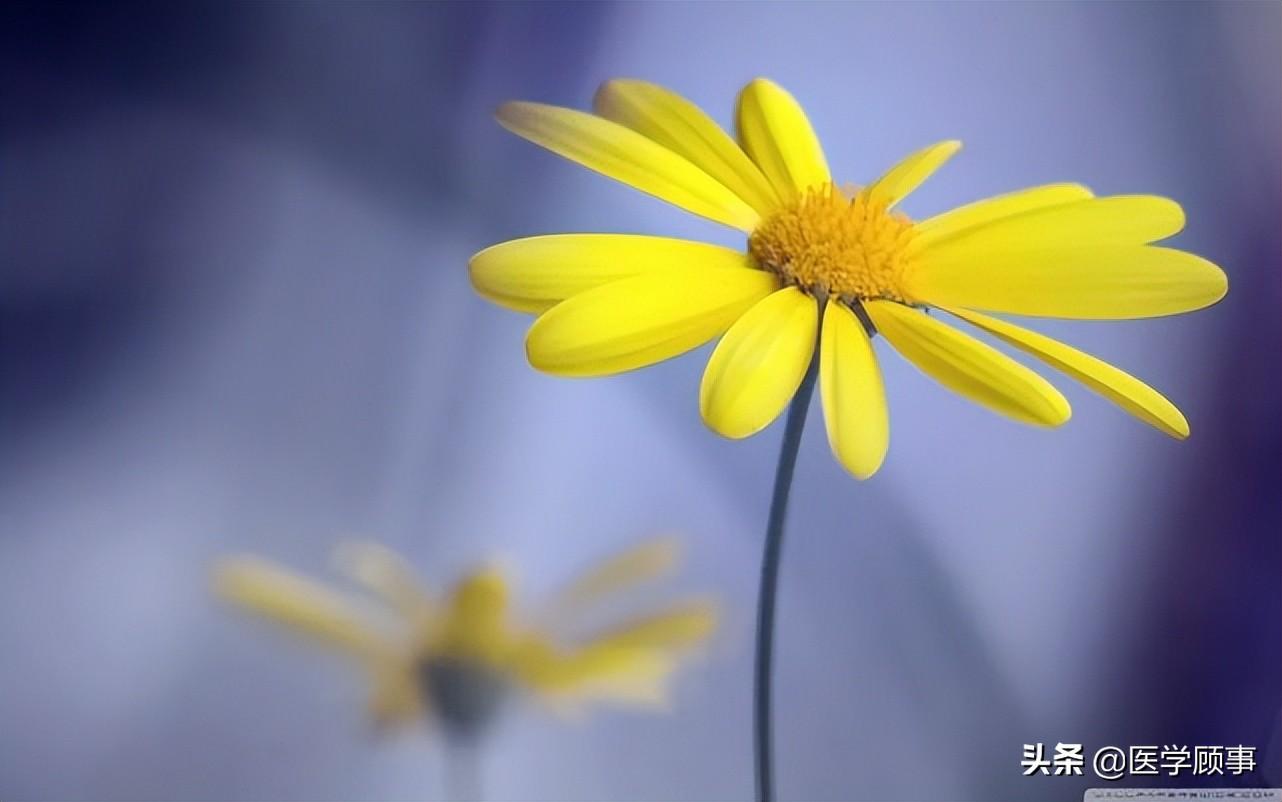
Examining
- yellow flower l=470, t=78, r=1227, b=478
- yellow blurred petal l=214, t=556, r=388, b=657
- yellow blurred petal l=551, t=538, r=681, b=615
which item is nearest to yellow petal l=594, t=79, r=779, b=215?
yellow flower l=470, t=78, r=1227, b=478

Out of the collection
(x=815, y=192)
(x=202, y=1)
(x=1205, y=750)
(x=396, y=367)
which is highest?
(x=202, y=1)

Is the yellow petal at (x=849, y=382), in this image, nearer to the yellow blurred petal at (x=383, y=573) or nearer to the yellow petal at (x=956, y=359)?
the yellow petal at (x=956, y=359)

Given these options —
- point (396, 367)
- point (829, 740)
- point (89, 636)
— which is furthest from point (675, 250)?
point (89, 636)

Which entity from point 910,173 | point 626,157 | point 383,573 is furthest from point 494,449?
point 910,173

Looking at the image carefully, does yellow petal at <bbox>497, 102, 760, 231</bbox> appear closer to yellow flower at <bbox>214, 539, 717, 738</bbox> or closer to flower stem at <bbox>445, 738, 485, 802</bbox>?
yellow flower at <bbox>214, 539, 717, 738</bbox>

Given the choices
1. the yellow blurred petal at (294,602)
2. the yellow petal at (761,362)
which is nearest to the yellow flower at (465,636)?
the yellow blurred petal at (294,602)

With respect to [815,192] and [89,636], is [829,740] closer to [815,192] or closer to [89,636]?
[815,192]
